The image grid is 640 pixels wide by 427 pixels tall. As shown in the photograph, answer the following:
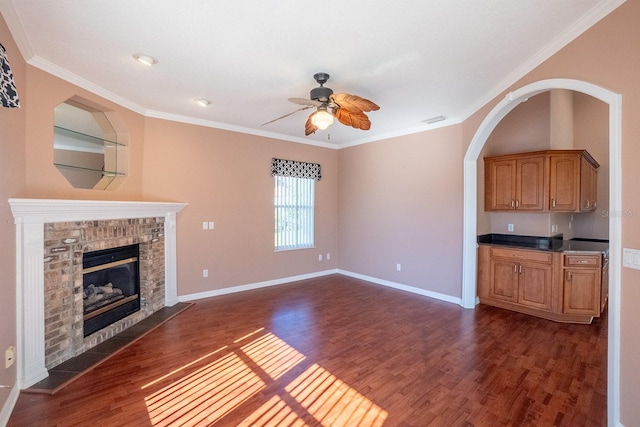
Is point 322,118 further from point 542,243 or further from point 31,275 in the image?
point 542,243

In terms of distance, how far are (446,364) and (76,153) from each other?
4834mm

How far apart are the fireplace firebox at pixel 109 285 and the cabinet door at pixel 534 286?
4.91 m

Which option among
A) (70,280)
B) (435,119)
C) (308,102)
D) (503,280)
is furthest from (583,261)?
(70,280)

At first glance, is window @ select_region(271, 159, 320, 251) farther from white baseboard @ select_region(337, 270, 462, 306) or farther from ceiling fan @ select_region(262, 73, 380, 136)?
ceiling fan @ select_region(262, 73, 380, 136)

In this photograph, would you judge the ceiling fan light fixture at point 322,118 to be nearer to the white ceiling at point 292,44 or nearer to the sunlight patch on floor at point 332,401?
the white ceiling at point 292,44

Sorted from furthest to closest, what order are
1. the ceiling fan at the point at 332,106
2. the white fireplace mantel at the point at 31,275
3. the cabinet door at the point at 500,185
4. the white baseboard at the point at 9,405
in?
the cabinet door at the point at 500,185, the ceiling fan at the point at 332,106, the white fireplace mantel at the point at 31,275, the white baseboard at the point at 9,405

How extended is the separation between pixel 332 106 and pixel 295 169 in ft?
8.39

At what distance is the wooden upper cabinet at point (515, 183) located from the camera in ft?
12.6

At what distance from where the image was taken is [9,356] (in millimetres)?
2053

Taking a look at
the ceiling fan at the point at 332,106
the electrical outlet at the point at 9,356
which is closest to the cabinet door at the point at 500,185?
the ceiling fan at the point at 332,106

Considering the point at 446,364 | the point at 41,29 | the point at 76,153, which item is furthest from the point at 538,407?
the point at 76,153

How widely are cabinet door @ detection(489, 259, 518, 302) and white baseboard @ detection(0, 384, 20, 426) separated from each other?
4.97 metres

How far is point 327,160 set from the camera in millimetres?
5898

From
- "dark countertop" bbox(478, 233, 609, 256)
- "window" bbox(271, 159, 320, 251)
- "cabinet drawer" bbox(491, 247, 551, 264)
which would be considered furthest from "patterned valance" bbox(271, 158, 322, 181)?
"cabinet drawer" bbox(491, 247, 551, 264)
